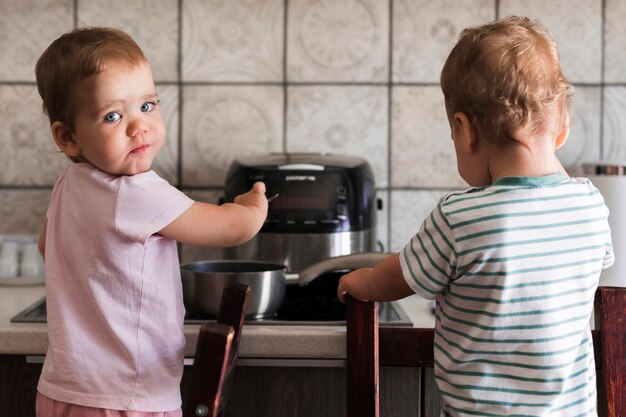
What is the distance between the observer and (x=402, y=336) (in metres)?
1.02

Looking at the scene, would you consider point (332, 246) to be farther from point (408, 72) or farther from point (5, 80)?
point (5, 80)

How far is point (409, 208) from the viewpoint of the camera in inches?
65.2

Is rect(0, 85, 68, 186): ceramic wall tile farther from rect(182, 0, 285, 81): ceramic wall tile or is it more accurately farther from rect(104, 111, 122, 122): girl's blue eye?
rect(104, 111, 122, 122): girl's blue eye

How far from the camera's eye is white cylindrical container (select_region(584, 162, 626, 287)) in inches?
53.5

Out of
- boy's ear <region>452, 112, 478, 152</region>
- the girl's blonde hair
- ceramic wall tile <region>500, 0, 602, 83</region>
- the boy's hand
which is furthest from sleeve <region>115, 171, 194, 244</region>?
ceramic wall tile <region>500, 0, 602, 83</region>

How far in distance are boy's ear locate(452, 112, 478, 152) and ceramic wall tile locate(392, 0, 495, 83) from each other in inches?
30.3

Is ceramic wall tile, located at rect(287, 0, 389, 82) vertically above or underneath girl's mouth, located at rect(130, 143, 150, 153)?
above

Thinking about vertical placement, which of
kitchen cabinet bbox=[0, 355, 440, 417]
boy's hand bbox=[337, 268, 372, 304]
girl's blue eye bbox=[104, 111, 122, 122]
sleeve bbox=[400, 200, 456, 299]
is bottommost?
kitchen cabinet bbox=[0, 355, 440, 417]

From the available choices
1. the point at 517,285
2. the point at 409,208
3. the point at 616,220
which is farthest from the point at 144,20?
the point at 517,285

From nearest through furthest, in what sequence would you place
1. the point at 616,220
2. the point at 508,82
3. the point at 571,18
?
the point at 508,82, the point at 616,220, the point at 571,18

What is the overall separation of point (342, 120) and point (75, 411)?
2.89ft

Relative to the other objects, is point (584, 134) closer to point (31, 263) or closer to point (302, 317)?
point (302, 317)

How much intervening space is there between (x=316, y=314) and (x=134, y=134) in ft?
1.54

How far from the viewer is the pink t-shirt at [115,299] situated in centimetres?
92
